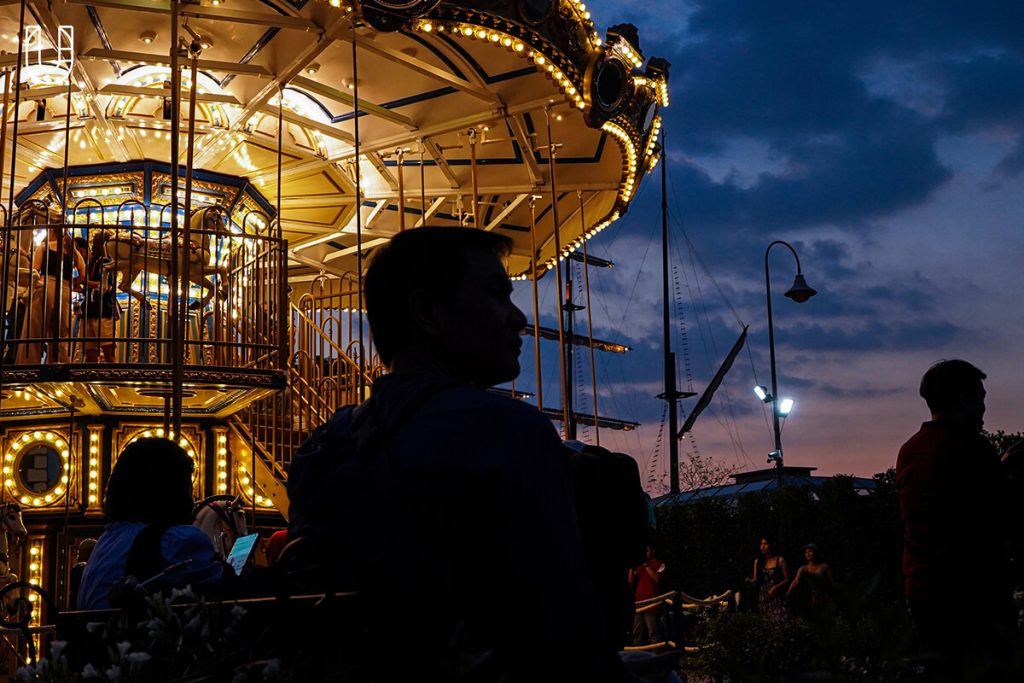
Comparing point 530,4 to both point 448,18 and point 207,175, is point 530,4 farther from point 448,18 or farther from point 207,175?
point 207,175

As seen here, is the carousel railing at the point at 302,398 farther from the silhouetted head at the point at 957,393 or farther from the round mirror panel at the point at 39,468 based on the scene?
the silhouetted head at the point at 957,393

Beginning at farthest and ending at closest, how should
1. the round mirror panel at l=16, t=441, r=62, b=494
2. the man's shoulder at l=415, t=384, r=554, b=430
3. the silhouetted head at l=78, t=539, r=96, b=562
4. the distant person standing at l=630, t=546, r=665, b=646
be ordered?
the distant person standing at l=630, t=546, r=665, b=646 → the round mirror panel at l=16, t=441, r=62, b=494 → the silhouetted head at l=78, t=539, r=96, b=562 → the man's shoulder at l=415, t=384, r=554, b=430

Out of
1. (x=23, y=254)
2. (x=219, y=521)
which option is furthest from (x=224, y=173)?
(x=219, y=521)

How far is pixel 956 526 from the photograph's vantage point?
4.52 meters

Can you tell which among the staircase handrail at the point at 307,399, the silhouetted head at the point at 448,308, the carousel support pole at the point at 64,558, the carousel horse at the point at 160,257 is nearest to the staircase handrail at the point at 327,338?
the staircase handrail at the point at 307,399

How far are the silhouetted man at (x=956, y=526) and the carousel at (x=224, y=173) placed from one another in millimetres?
6398

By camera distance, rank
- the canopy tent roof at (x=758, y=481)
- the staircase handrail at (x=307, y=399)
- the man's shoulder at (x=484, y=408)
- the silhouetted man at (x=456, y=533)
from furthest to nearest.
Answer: the canopy tent roof at (x=758, y=481) → the staircase handrail at (x=307, y=399) → the man's shoulder at (x=484, y=408) → the silhouetted man at (x=456, y=533)

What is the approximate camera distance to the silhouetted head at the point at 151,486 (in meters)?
4.06

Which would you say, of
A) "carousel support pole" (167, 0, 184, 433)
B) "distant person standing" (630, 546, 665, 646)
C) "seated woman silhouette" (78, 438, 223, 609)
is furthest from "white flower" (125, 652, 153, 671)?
"distant person standing" (630, 546, 665, 646)

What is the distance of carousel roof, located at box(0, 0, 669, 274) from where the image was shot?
444 inches

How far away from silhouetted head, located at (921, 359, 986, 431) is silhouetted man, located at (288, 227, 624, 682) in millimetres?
3155

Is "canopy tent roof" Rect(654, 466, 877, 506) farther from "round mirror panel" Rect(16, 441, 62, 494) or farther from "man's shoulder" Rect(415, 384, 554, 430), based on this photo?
"man's shoulder" Rect(415, 384, 554, 430)

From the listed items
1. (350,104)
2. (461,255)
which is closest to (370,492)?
(461,255)

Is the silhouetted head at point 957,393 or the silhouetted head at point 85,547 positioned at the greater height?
the silhouetted head at point 957,393
